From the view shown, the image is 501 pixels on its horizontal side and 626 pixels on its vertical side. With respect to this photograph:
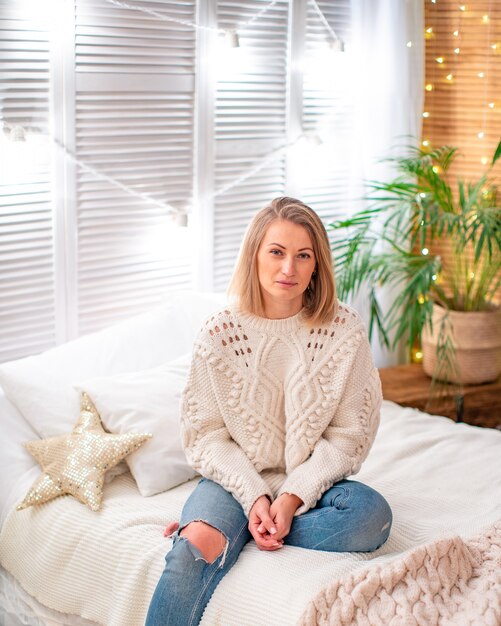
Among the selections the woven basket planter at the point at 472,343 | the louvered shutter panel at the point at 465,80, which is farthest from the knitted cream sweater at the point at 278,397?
the louvered shutter panel at the point at 465,80

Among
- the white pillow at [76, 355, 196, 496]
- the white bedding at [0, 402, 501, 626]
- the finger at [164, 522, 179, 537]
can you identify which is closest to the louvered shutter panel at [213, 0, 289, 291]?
the white pillow at [76, 355, 196, 496]

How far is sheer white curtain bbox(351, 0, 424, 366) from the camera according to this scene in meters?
3.95

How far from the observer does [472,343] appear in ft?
12.6

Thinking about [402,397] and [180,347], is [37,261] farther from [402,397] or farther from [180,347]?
[402,397]

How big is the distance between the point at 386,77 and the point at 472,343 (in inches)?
44.0

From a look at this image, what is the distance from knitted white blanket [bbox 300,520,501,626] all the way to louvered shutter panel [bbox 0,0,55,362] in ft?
5.16

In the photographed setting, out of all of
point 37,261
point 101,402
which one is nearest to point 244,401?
point 101,402

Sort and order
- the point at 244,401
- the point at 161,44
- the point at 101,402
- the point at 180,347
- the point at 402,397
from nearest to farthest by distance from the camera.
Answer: the point at 244,401 → the point at 101,402 → the point at 180,347 → the point at 161,44 → the point at 402,397

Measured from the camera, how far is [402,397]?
372 cm

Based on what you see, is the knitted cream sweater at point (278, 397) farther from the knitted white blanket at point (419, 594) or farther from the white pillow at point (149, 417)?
the knitted white blanket at point (419, 594)

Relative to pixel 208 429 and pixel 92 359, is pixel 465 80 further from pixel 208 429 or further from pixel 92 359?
pixel 208 429

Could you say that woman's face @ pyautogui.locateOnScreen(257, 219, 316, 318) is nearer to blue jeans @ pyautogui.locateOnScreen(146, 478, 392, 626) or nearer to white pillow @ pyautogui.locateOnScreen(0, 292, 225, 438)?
blue jeans @ pyautogui.locateOnScreen(146, 478, 392, 626)

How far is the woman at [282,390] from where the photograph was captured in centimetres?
229

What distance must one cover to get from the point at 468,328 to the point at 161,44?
157cm
